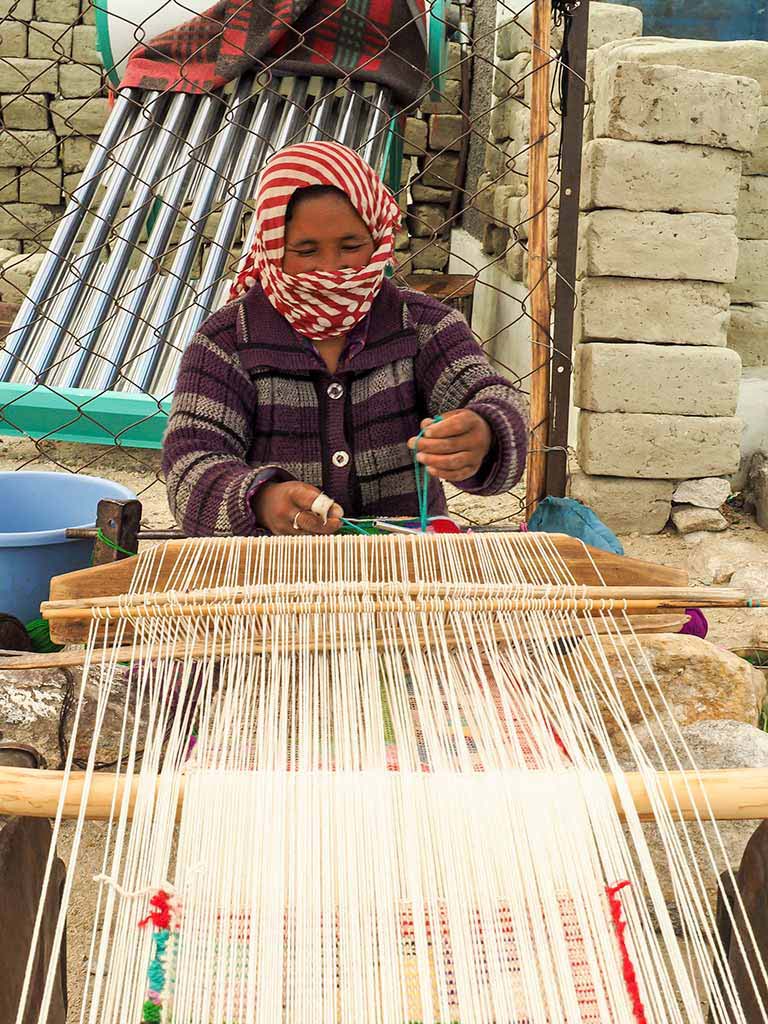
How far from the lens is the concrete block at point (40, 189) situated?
6.17 meters

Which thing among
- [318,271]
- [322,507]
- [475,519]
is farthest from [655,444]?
[322,507]

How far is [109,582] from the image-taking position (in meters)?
1.12

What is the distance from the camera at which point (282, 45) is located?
348 cm

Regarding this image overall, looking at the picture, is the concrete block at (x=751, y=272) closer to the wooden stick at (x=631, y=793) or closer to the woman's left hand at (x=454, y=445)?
the woman's left hand at (x=454, y=445)

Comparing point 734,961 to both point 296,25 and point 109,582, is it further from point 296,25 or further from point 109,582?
point 296,25

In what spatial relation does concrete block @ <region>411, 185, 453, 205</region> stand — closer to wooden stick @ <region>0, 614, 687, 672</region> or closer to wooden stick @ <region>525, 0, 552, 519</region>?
wooden stick @ <region>525, 0, 552, 519</region>

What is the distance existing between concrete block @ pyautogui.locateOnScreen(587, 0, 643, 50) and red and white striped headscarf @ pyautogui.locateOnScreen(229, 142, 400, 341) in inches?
74.6

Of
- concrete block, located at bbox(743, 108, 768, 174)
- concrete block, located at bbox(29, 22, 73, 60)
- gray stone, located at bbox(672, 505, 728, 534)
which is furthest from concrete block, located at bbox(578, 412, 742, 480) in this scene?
concrete block, located at bbox(29, 22, 73, 60)

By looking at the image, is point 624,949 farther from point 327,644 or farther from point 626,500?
point 626,500

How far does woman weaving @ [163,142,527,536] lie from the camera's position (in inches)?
60.8

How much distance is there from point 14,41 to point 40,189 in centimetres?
90

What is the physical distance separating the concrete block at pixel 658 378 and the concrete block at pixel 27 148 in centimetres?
459

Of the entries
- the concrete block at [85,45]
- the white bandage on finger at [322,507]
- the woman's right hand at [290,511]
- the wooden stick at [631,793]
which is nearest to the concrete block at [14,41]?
the concrete block at [85,45]

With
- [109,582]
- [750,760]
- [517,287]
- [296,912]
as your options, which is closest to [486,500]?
[517,287]
